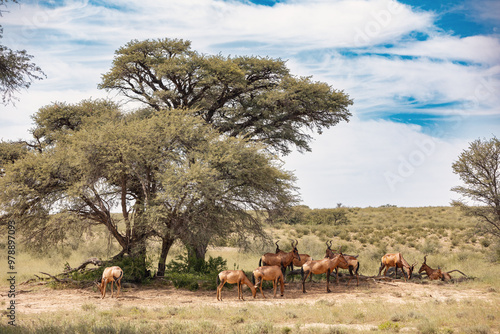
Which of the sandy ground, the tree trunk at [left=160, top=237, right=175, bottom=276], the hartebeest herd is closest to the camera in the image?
the sandy ground

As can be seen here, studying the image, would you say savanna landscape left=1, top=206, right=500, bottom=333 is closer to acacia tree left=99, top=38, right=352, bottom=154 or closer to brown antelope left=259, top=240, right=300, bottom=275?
brown antelope left=259, top=240, right=300, bottom=275

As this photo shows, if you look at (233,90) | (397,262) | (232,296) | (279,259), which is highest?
(233,90)

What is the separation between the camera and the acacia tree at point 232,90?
77.6 ft

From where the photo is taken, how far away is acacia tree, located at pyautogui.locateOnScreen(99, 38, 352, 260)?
23656mm

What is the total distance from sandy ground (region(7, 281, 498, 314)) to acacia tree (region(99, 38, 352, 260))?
9002 mm

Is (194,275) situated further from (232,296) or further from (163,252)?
(232,296)

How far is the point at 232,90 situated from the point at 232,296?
12.8 m

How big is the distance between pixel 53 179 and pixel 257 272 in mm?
9923

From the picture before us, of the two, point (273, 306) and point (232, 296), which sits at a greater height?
point (273, 306)

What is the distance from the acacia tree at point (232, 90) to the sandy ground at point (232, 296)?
9.00 meters

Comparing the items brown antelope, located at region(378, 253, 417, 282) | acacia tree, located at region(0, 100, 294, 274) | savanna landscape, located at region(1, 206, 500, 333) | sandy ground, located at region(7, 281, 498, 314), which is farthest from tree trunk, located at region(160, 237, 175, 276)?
brown antelope, located at region(378, 253, 417, 282)

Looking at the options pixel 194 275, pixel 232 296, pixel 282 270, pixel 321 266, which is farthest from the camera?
pixel 194 275

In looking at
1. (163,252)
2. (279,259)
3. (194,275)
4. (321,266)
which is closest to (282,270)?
(279,259)

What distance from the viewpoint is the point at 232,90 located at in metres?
25.5
